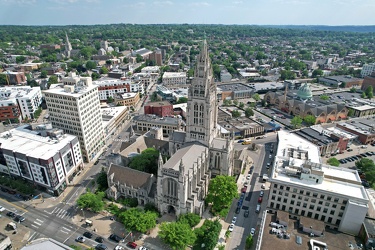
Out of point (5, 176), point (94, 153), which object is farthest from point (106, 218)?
point (5, 176)

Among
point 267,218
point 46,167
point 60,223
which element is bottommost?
point 60,223

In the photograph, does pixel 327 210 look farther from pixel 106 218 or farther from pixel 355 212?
pixel 106 218

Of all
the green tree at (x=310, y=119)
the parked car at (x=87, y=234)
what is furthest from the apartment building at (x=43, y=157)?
the green tree at (x=310, y=119)

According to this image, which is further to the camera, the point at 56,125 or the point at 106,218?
the point at 56,125

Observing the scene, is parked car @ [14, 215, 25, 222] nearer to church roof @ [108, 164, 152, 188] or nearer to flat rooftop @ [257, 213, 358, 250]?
church roof @ [108, 164, 152, 188]

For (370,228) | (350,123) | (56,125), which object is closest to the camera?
(370,228)

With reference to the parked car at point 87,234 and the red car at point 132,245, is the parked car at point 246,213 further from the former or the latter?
the parked car at point 87,234
